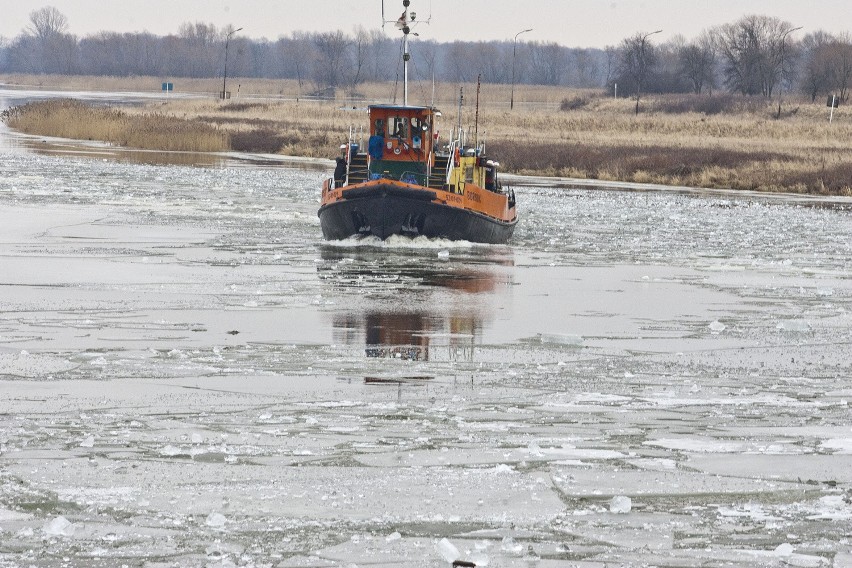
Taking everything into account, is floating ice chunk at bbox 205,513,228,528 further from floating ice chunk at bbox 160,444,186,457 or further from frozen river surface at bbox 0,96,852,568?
floating ice chunk at bbox 160,444,186,457

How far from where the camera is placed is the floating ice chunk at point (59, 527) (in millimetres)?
7062

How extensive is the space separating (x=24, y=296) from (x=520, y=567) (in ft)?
35.9

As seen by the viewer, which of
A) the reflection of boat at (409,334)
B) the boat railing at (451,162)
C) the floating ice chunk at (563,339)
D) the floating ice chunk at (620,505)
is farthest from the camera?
the boat railing at (451,162)

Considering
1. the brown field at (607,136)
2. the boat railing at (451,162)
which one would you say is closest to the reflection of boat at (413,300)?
the boat railing at (451,162)

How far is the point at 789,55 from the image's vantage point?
145 metres

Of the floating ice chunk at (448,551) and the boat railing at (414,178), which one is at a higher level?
the boat railing at (414,178)

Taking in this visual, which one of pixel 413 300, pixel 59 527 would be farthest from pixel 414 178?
pixel 59 527

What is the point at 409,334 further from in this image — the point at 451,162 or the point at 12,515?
the point at 451,162

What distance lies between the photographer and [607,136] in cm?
7075

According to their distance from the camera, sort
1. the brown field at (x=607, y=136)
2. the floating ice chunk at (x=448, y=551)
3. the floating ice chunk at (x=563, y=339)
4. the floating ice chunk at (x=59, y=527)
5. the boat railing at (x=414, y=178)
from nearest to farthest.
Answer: the floating ice chunk at (x=448, y=551) < the floating ice chunk at (x=59, y=527) < the floating ice chunk at (x=563, y=339) < the boat railing at (x=414, y=178) < the brown field at (x=607, y=136)

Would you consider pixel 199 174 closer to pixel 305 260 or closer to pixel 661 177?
pixel 661 177

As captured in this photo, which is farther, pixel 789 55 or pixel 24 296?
pixel 789 55

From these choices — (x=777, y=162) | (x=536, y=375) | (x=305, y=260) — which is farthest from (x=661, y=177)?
(x=536, y=375)

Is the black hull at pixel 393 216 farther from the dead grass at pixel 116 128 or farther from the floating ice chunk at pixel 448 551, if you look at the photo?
the dead grass at pixel 116 128
